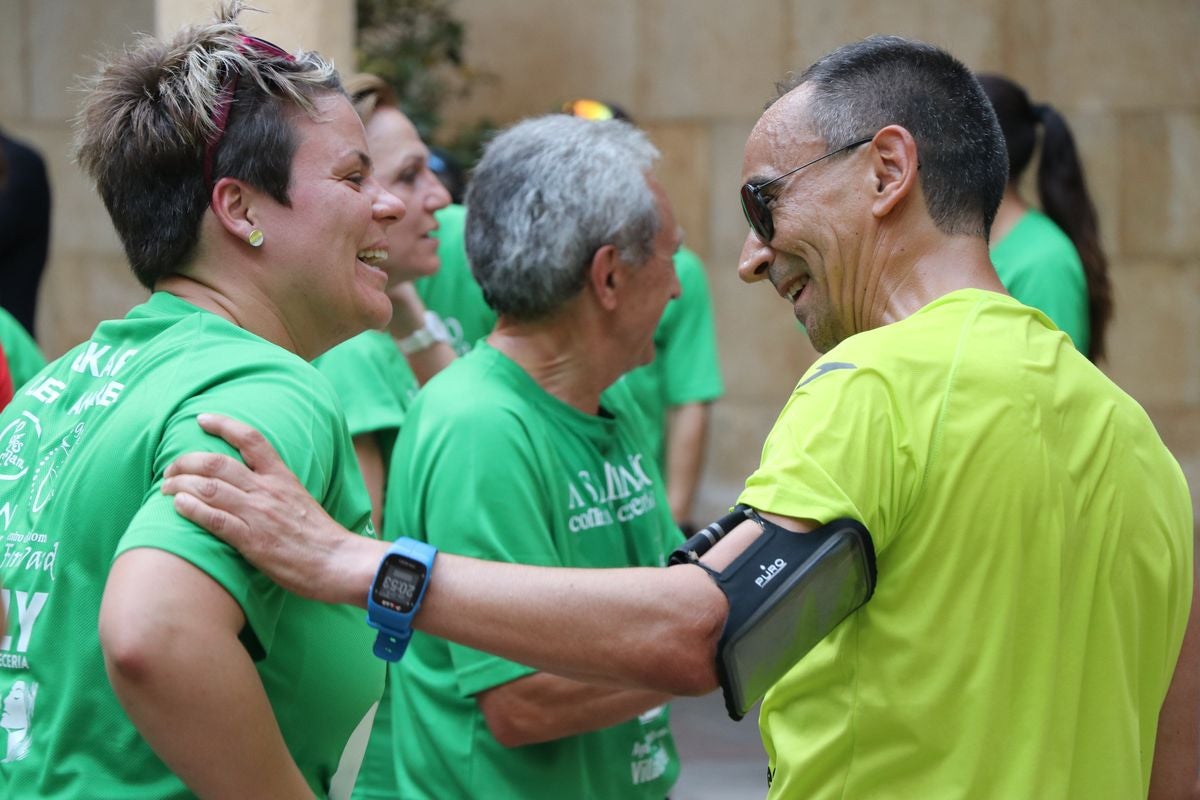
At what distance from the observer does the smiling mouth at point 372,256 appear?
2.41 metres

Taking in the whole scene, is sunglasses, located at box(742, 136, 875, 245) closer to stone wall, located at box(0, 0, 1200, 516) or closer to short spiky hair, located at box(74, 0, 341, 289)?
short spiky hair, located at box(74, 0, 341, 289)

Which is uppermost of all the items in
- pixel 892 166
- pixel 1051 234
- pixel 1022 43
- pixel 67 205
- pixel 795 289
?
pixel 892 166

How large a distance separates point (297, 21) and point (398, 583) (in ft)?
11.9

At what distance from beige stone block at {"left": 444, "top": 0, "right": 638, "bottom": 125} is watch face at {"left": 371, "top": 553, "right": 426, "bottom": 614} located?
664cm

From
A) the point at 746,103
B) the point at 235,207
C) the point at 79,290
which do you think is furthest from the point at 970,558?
the point at 79,290

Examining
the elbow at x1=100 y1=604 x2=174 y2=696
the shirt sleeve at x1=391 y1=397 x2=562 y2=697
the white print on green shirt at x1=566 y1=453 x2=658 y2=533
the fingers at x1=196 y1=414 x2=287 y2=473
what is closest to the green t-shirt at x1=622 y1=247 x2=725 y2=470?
the white print on green shirt at x1=566 y1=453 x2=658 y2=533

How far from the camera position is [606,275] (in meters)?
3.13

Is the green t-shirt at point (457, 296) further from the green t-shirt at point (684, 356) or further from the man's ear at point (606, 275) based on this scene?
the man's ear at point (606, 275)

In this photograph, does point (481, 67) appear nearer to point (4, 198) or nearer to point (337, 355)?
point (4, 198)

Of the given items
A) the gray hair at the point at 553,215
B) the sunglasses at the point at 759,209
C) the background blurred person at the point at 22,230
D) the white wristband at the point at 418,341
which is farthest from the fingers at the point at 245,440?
the background blurred person at the point at 22,230

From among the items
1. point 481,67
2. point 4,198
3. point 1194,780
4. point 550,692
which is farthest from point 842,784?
point 481,67

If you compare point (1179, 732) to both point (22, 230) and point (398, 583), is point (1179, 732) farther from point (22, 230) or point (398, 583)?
point (22, 230)

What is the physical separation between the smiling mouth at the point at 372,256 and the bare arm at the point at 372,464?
1.16 meters

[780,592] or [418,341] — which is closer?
[780,592]
